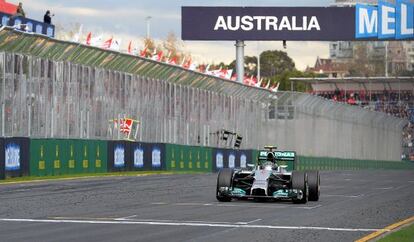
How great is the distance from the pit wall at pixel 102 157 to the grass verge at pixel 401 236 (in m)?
7.50

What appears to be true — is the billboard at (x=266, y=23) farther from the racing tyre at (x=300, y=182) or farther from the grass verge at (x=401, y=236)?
the grass verge at (x=401, y=236)

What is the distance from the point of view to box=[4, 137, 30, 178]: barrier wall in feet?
104

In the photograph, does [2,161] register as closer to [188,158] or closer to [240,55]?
[188,158]

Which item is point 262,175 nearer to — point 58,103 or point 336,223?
point 336,223

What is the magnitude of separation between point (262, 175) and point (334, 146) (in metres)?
47.7

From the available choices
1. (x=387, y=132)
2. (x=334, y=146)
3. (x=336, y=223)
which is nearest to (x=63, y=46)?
(x=336, y=223)

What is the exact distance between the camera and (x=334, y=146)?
70000mm

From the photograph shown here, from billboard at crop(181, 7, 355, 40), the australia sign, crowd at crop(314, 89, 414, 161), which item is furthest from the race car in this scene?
crowd at crop(314, 89, 414, 161)

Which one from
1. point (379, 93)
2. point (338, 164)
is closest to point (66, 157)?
point (338, 164)

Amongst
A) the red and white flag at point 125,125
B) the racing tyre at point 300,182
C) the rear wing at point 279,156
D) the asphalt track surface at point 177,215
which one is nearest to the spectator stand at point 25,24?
the red and white flag at point 125,125

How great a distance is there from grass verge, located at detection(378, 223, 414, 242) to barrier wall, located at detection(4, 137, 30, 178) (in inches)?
673

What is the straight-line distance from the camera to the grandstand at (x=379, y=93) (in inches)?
4131

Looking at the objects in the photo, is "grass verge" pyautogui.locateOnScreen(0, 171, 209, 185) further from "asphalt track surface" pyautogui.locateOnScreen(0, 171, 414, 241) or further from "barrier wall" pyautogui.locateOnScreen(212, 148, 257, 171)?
"barrier wall" pyautogui.locateOnScreen(212, 148, 257, 171)

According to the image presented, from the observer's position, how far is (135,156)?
4247 centimetres
